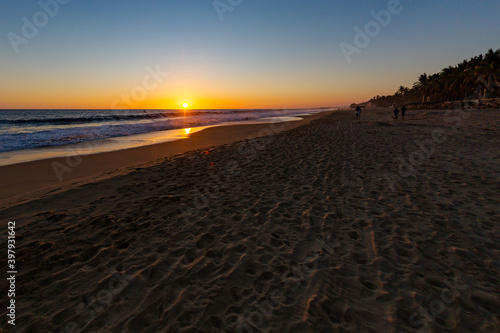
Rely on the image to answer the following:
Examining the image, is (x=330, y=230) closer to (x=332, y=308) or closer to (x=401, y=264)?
(x=401, y=264)

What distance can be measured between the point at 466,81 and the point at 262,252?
87593 millimetres

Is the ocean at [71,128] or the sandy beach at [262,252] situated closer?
the sandy beach at [262,252]

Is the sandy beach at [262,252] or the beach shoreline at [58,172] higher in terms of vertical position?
the beach shoreline at [58,172]

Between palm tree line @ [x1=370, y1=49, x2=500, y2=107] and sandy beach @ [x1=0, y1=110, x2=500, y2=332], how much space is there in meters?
71.8

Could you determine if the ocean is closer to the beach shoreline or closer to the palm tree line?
the beach shoreline

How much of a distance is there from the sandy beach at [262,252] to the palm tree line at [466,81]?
71.8m

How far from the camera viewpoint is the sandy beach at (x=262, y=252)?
2.89 meters

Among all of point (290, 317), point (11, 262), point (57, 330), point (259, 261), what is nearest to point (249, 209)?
point (259, 261)

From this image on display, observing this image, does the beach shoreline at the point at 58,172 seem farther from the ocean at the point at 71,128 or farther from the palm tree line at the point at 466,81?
the palm tree line at the point at 466,81

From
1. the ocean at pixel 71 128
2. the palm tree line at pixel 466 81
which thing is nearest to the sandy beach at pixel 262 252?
the ocean at pixel 71 128

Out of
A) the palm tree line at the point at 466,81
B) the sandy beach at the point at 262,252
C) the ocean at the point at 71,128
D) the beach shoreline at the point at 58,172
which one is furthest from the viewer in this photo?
the palm tree line at the point at 466,81

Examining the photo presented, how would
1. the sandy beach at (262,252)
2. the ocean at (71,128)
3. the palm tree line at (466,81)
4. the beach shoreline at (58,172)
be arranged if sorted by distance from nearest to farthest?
1. the sandy beach at (262,252)
2. the beach shoreline at (58,172)
3. the ocean at (71,128)
4. the palm tree line at (466,81)

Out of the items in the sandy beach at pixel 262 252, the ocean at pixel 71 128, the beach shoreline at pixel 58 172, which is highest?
the ocean at pixel 71 128

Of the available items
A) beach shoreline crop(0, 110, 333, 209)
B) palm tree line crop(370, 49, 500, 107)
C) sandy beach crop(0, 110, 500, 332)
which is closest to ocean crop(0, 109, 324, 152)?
beach shoreline crop(0, 110, 333, 209)
